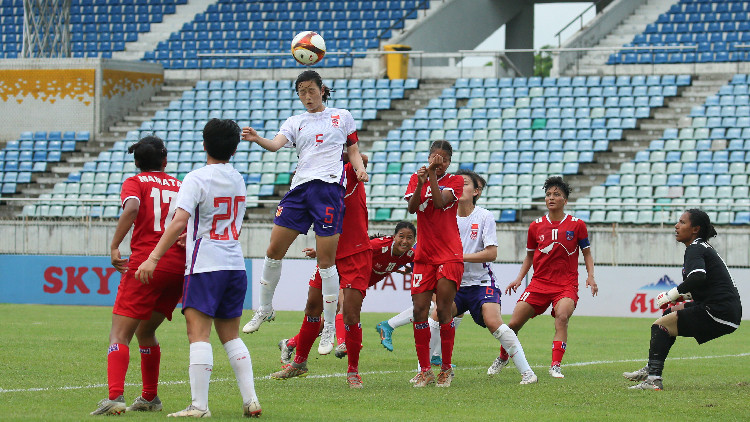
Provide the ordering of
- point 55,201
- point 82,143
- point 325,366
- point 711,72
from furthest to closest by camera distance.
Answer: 1. point 82,143
2. point 711,72
3. point 55,201
4. point 325,366

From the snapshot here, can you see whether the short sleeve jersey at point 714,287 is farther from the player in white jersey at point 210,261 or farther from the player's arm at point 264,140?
the player in white jersey at point 210,261

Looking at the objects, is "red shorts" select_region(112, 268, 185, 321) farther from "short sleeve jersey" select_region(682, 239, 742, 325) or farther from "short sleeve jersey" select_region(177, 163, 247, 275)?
"short sleeve jersey" select_region(682, 239, 742, 325)

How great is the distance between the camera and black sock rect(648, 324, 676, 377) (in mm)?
9992

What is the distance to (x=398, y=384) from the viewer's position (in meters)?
10.2

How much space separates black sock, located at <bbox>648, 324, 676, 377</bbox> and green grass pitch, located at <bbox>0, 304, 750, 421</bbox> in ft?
0.71

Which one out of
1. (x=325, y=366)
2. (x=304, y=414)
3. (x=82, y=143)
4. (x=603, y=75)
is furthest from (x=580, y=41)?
(x=304, y=414)

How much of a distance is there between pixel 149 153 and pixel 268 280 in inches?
90.6

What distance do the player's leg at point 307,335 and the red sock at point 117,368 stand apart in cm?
248

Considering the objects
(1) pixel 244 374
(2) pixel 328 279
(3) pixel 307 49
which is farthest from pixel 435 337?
(1) pixel 244 374

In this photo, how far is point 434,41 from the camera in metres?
35.3

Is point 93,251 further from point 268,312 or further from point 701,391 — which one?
point 701,391

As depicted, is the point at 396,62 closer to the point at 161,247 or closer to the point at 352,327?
the point at 352,327

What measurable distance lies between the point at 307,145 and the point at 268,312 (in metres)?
1.57

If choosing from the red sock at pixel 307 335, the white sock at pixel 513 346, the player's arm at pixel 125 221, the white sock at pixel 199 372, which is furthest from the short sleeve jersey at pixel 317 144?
the white sock at pixel 199 372
